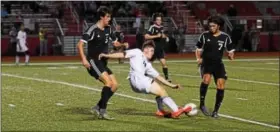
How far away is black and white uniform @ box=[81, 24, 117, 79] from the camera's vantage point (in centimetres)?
1156

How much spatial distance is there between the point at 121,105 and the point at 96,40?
219 centimetres

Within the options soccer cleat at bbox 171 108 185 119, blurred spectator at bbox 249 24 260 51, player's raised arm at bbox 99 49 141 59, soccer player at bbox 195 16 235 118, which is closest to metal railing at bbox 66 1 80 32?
blurred spectator at bbox 249 24 260 51

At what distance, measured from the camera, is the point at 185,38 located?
38.4 meters

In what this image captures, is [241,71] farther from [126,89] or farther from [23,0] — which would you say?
[23,0]

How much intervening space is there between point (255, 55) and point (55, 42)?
10.8 metres

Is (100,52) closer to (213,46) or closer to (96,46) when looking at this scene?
(96,46)

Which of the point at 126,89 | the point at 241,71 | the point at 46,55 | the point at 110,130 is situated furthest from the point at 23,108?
the point at 46,55

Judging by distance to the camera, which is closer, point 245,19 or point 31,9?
point 31,9

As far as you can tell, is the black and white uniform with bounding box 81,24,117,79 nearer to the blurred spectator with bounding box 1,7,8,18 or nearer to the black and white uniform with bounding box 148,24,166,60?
the black and white uniform with bounding box 148,24,166,60

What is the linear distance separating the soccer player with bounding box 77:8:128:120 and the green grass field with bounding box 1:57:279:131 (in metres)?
0.37

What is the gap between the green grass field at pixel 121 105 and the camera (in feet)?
34.6

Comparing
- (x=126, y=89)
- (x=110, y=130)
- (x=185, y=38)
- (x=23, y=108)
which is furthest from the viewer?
(x=185, y=38)

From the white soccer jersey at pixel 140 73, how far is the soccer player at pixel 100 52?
0.46 metres

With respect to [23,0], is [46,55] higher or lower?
lower
